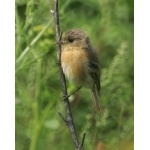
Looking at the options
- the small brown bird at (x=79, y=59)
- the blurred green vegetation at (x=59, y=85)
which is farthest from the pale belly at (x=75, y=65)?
the blurred green vegetation at (x=59, y=85)

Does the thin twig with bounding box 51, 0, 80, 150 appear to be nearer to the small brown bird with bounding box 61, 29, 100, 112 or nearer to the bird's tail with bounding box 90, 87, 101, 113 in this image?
the small brown bird with bounding box 61, 29, 100, 112

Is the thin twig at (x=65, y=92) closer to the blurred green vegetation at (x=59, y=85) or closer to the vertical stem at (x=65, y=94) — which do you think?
the vertical stem at (x=65, y=94)

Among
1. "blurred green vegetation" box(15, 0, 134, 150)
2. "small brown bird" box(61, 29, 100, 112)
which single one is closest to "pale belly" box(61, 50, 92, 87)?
"small brown bird" box(61, 29, 100, 112)

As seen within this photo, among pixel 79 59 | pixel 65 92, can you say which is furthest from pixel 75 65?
pixel 65 92

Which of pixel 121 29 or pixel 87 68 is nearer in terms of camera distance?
pixel 87 68

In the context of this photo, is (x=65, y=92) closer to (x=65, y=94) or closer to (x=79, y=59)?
(x=65, y=94)
